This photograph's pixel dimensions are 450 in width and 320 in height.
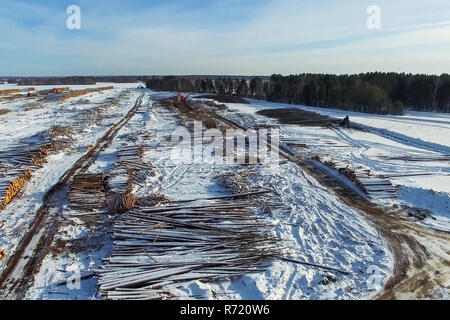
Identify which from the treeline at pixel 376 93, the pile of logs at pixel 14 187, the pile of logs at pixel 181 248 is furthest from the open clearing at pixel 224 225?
the treeline at pixel 376 93

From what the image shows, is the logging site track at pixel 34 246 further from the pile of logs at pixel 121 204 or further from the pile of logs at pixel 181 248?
the pile of logs at pixel 181 248

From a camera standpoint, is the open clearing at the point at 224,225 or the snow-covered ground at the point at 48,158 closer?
the open clearing at the point at 224,225

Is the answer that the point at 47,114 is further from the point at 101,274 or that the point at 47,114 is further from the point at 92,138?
the point at 101,274

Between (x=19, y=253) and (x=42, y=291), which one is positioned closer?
(x=42, y=291)

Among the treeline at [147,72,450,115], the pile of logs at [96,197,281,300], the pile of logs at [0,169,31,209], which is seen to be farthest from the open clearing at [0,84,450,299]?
the treeline at [147,72,450,115]
